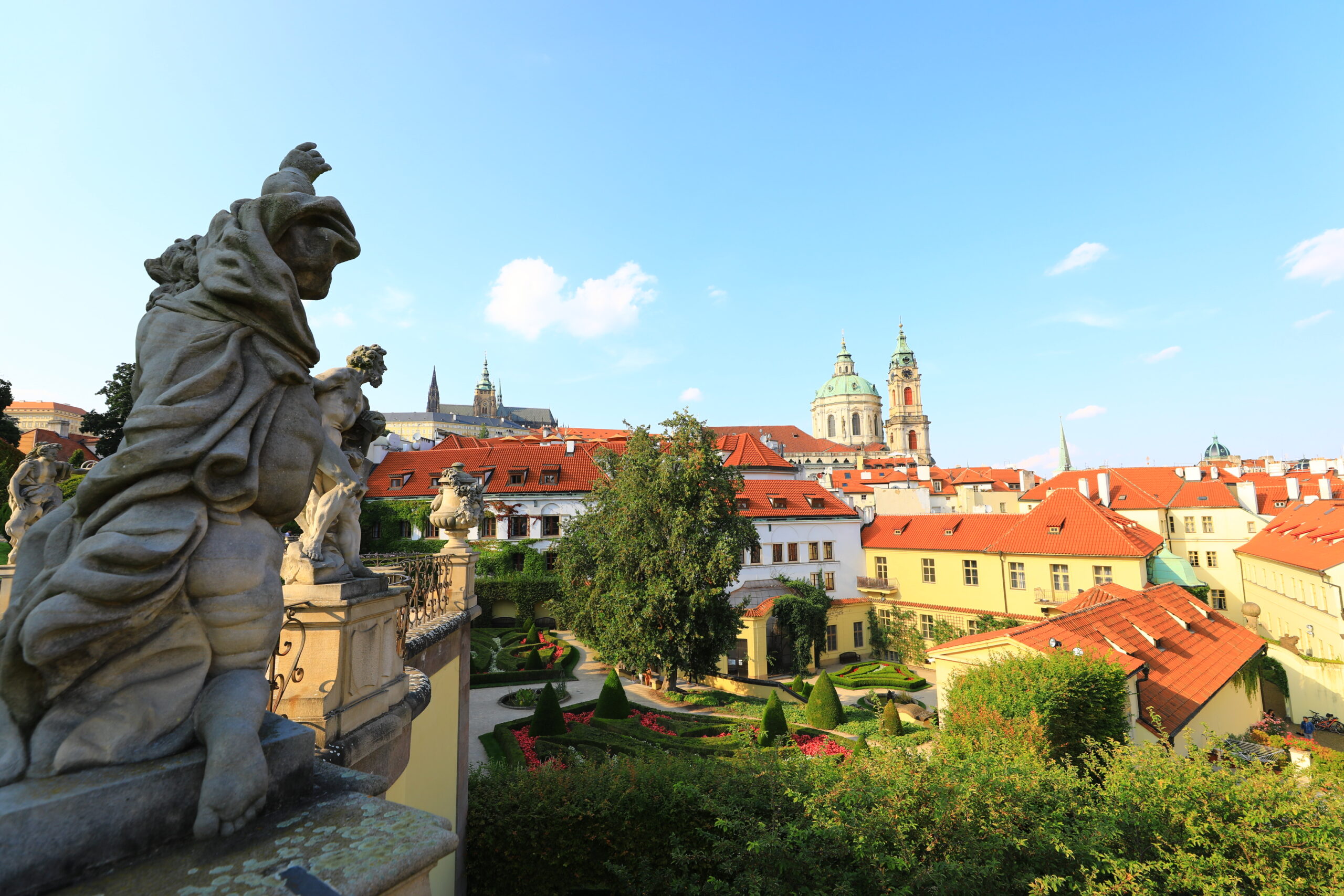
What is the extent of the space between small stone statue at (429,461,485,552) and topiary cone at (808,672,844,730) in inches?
574

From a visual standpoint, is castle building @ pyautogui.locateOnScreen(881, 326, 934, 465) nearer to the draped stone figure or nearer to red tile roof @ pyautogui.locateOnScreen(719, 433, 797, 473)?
red tile roof @ pyautogui.locateOnScreen(719, 433, 797, 473)

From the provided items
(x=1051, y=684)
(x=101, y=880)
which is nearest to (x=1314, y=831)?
(x=1051, y=684)

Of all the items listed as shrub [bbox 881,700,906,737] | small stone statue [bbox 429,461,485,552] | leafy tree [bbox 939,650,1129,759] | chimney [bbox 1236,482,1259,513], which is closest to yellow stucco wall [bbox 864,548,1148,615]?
shrub [bbox 881,700,906,737]

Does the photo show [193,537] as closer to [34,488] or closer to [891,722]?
[34,488]

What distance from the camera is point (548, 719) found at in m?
15.0

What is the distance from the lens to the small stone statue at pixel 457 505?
824cm

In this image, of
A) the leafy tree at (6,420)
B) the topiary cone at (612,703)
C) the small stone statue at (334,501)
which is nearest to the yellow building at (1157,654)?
the topiary cone at (612,703)

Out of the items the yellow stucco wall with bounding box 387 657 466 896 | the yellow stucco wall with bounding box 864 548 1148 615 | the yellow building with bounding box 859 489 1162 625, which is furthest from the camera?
the yellow building with bounding box 859 489 1162 625

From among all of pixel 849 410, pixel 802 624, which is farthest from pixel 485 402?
pixel 802 624

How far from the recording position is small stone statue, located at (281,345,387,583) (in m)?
3.70

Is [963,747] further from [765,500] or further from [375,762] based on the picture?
[765,500]

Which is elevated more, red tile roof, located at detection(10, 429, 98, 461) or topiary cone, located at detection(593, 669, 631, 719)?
red tile roof, located at detection(10, 429, 98, 461)

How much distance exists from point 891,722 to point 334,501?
1810 centimetres

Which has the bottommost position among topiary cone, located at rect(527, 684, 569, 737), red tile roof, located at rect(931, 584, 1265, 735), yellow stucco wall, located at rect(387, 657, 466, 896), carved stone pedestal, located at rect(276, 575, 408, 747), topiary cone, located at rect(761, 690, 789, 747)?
topiary cone, located at rect(761, 690, 789, 747)
